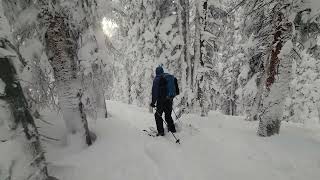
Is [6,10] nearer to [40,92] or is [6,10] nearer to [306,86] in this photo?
[40,92]

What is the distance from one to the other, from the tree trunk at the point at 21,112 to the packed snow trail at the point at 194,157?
113cm

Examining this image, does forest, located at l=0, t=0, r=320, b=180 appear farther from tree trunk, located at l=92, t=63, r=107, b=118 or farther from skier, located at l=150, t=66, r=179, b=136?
skier, located at l=150, t=66, r=179, b=136

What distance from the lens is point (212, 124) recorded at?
10.4 meters

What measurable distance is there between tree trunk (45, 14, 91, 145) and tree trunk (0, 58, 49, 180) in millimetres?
1988

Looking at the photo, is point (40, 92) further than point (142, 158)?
Yes

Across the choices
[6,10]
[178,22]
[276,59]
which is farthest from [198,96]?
[6,10]

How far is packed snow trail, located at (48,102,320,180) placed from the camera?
20.4ft

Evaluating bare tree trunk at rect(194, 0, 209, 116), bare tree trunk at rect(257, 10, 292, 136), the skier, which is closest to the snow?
the skier

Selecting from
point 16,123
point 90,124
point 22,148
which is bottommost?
point 90,124

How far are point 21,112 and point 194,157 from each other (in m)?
3.99

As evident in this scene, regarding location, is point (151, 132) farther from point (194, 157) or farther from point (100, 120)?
point (194, 157)

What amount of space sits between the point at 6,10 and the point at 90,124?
395cm

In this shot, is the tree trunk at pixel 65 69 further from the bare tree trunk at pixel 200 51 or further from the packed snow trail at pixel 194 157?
the bare tree trunk at pixel 200 51

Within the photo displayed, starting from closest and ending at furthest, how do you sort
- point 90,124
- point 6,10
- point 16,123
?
1. point 16,123
2. point 6,10
3. point 90,124
